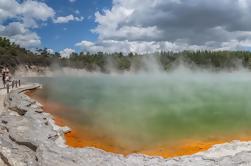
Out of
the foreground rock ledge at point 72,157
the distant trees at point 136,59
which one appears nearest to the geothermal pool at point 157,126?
the foreground rock ledge at point 72,157

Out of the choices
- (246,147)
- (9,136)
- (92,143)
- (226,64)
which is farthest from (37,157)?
(226,64)

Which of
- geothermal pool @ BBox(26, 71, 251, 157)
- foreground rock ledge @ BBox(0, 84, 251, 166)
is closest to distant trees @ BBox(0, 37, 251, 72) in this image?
geothermal pool @ BBox(26, 71, 251, 157)

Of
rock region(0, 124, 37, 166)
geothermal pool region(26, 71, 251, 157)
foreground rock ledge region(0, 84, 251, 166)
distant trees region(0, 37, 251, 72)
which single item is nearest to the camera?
foreground rock ledge region(0, 84, 251, 166)

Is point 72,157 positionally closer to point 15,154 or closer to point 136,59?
point 15,154

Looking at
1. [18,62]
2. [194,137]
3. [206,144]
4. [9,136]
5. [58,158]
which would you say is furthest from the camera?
[18,62]

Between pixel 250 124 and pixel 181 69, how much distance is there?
79422mm

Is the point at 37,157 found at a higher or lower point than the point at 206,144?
higher

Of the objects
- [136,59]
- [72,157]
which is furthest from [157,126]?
[136,59]

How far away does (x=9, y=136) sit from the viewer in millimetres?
8148

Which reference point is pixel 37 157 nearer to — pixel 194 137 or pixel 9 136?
pixel 9 136

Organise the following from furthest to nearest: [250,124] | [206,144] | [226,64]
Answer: [226,64] < [250,124] < [206,144]

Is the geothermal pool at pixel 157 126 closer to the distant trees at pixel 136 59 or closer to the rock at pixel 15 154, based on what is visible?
the rock at pixel 15 154

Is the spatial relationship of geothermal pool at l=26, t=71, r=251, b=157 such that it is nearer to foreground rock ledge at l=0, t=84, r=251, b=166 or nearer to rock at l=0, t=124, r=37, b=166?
foreground rock ledge at l=0, t=84, r=251, b=166

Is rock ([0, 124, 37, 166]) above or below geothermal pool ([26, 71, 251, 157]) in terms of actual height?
above
